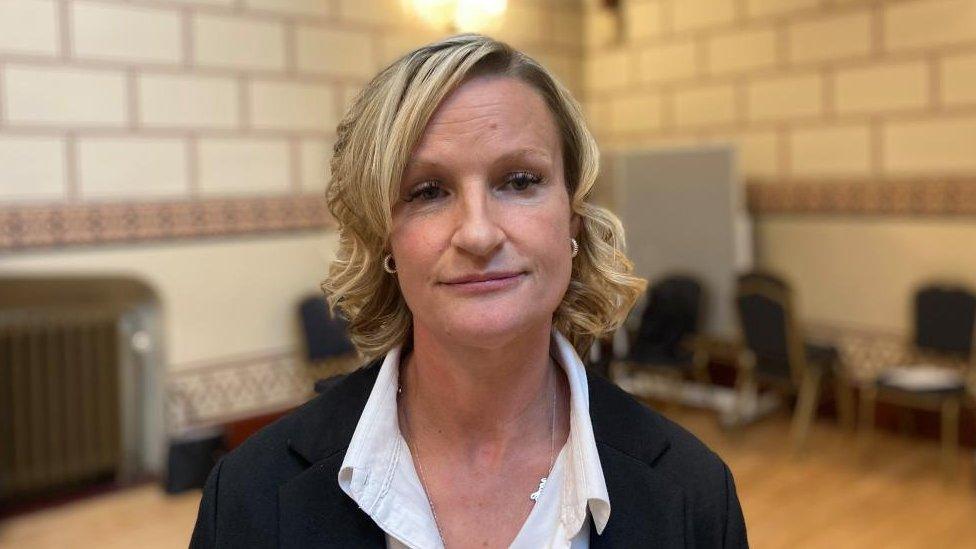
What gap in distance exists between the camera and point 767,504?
450 cm

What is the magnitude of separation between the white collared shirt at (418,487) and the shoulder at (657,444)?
30 millimetres

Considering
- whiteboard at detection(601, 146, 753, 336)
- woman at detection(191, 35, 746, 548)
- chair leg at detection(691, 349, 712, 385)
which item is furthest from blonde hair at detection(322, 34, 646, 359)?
chair leg at detection(691, 349, 712, 385)

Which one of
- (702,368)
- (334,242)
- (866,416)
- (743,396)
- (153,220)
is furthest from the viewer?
(702,368)

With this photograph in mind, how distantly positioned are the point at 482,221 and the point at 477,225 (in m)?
0.01

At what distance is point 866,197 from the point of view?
18.9ft

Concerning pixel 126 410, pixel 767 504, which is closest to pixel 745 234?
pixel 767 504

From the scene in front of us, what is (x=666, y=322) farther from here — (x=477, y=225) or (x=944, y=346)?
(x=477, y=225)

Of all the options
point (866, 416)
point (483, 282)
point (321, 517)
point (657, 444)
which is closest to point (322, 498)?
point (321, 517)

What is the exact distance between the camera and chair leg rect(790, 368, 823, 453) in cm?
536

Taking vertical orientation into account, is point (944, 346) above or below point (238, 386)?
above

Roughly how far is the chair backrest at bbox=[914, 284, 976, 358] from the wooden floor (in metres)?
0.65

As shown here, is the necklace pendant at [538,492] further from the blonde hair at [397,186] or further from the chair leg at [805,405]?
the chair leg at [805,405]

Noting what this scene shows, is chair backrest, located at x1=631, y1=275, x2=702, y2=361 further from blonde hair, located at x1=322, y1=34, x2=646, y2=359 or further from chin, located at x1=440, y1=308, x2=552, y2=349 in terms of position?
chin, located at x1=440, y1=308, x2=552, y2=349

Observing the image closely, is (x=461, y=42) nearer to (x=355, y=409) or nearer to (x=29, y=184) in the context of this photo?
(x=355, y=409)
